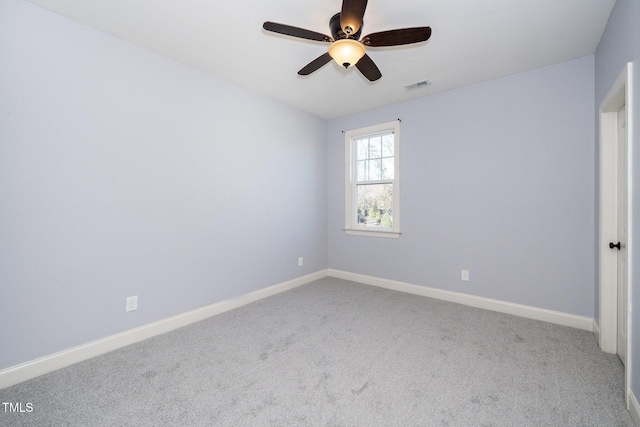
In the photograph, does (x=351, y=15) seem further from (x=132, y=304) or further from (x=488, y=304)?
(x=488, y=304)

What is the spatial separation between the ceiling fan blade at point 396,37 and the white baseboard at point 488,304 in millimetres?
2848

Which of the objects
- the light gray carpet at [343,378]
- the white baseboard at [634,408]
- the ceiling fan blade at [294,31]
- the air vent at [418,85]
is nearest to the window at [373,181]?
the air vent at [418,85]

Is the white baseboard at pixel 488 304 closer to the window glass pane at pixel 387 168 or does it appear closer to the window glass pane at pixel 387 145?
the window glass pane at pixel 387 168

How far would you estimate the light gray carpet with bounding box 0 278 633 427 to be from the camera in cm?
157

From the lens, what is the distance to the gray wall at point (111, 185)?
192cm

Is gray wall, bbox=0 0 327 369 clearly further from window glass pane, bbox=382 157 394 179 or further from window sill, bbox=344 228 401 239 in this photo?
window glass pane, bbox=382 157 394 179

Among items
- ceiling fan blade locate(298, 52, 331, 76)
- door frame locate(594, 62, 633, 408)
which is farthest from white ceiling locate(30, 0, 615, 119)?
door frame locate(594, 62, 633, 408)

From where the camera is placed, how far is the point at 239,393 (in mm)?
1769

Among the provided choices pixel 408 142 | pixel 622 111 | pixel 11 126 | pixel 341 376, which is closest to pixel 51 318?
pixel 11 126

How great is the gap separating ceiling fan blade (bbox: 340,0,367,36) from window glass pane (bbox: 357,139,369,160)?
8.51ft

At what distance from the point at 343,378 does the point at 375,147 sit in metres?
3.24

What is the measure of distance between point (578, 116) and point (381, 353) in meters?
2.93

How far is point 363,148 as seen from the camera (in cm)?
437

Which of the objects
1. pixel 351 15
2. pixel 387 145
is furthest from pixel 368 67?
pixel 387 145
